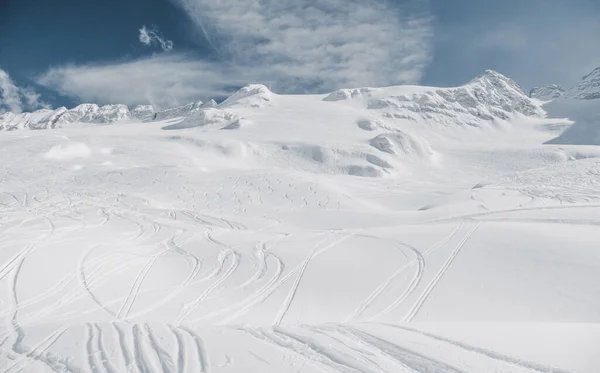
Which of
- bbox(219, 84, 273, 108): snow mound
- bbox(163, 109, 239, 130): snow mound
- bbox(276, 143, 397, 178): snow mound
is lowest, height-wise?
bbox(276, 143, 397, 178): snow mound

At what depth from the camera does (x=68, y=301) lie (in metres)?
9.36

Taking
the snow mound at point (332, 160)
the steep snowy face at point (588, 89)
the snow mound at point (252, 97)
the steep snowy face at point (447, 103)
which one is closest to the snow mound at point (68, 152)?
the snow mound at point (332, 160)

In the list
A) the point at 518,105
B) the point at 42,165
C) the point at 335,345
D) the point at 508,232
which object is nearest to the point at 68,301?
the point at 335,345

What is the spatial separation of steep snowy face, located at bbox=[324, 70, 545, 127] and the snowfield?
89.2 meters

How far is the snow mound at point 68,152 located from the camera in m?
42.5

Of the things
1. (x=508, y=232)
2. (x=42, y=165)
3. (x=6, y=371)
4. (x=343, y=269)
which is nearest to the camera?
(x=6, y=371)

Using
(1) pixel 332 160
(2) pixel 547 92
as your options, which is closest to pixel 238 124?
(1) pixel 332 160

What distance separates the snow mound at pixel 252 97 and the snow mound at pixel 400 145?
5255 cm

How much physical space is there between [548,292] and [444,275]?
2444mm

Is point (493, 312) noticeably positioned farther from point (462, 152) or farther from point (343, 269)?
point (462, 152)

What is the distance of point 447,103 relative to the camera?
12238cm

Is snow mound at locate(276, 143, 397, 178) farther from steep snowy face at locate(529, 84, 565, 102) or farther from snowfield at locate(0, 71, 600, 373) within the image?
steep snowy face at locate(529, 84, 565, 102)

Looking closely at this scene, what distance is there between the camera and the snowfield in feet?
19.0

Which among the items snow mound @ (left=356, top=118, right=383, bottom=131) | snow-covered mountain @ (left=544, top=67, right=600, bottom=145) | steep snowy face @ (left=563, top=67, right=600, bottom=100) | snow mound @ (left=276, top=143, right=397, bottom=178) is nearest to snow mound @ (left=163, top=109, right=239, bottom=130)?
snow mound @ (left=276, top=143, right=397, bottom=178)
